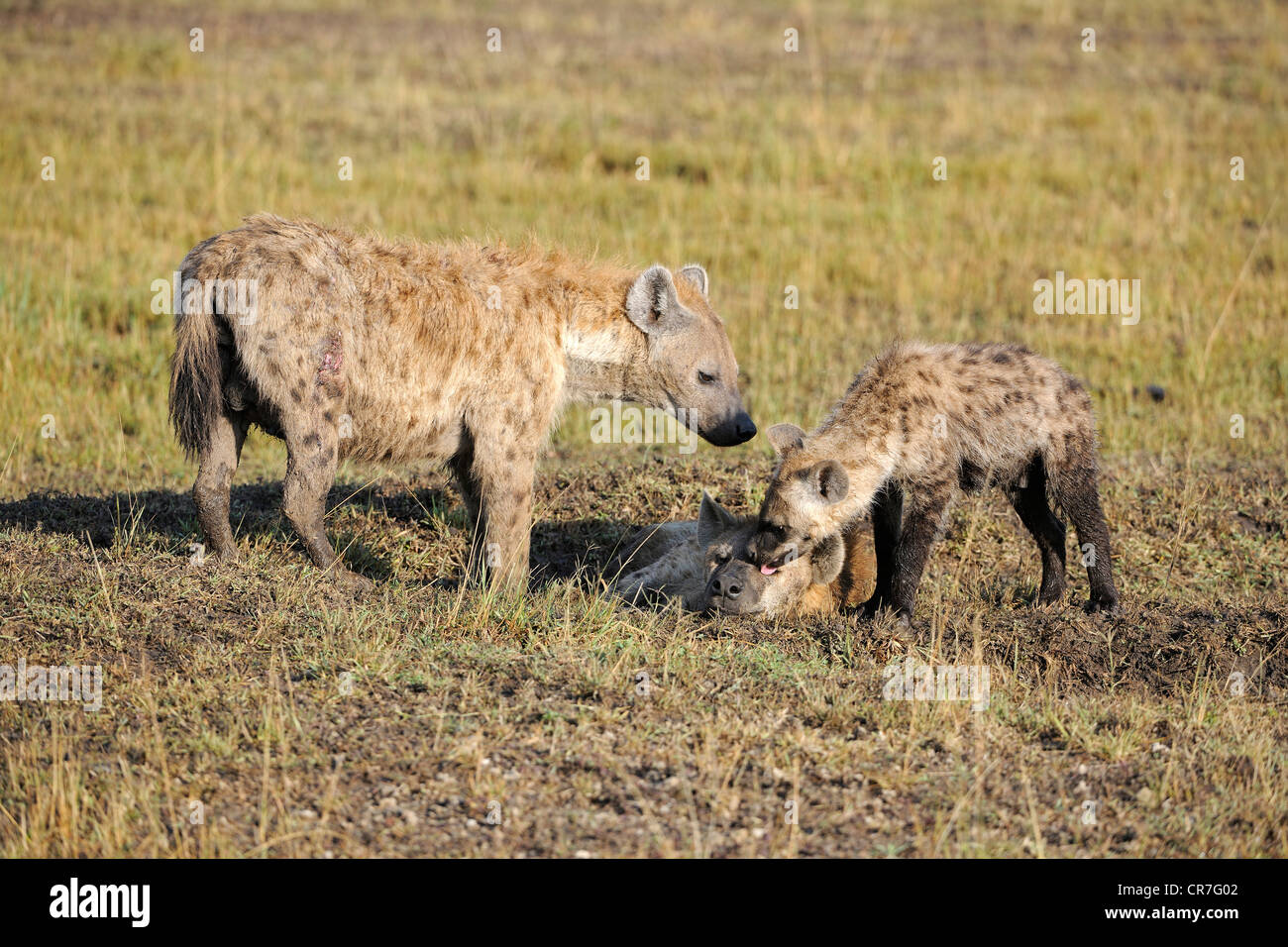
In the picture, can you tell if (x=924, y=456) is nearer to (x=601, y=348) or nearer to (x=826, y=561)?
(x=826, y=561)

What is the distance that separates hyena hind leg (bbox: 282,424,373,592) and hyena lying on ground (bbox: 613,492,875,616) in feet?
4.30

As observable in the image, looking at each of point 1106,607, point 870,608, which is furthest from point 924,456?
point 1106,607

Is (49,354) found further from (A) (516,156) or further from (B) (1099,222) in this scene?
(B) (1099,222)

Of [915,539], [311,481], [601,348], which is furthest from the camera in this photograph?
[601,348]

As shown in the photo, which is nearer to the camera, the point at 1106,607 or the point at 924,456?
the point at 924,456

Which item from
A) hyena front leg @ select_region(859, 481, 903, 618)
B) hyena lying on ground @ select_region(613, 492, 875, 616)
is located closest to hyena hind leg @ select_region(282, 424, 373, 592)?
hyena lying on ground @ select_region(613, 492, 875, 616)

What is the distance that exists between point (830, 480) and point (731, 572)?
61 centimetres

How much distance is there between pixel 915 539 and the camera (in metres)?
5.27

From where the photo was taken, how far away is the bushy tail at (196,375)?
195 inches

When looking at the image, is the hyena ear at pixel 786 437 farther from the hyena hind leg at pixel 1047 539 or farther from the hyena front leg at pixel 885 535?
the hyena hind leg at pixel 1047 539

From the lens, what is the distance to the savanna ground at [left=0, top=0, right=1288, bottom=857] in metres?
3.81

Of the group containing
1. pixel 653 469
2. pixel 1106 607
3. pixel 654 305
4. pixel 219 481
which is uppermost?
pixel 654 305

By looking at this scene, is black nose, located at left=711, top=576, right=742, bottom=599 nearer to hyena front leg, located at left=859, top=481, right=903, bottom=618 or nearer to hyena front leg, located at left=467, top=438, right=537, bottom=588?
hyena front leg, located at left=859, top=481, right=903, bottom=618

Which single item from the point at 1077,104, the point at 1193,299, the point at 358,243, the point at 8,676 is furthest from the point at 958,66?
the point at 8,676
